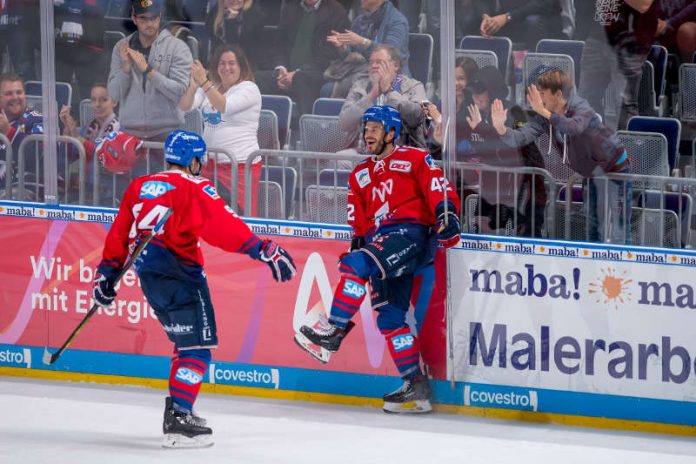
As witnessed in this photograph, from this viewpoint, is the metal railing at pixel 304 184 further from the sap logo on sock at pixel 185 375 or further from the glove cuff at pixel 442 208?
the sap logo on sock at pixel 185 375

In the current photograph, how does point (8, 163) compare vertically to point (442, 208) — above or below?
above

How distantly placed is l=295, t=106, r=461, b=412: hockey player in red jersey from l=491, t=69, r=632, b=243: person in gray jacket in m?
0.56

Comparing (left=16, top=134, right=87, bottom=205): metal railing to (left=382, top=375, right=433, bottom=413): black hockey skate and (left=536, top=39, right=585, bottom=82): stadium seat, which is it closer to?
(left=382, top=375, right=433, bottom=413): black hockey skate

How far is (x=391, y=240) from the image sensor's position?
684 centimetres

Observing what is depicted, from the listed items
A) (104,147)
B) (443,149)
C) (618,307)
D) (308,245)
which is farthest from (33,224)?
(618,307)

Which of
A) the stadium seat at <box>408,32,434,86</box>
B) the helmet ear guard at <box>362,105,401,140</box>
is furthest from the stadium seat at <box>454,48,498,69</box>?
the helmet ear guard at <box>362,105,401,140</box>

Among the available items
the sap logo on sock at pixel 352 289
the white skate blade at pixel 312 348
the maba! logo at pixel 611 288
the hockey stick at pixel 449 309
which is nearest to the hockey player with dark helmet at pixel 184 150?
the sap logo on sock at pixel 352 289

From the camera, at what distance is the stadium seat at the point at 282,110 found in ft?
23.9

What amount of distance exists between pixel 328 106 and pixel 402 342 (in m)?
1.26

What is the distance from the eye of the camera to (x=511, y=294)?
6852mm

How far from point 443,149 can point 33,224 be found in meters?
2.35

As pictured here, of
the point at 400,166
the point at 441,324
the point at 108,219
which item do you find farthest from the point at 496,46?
the point at 108,219

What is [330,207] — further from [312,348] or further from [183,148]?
[183,148]

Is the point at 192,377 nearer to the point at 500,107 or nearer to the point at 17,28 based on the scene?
the point at 500,107
